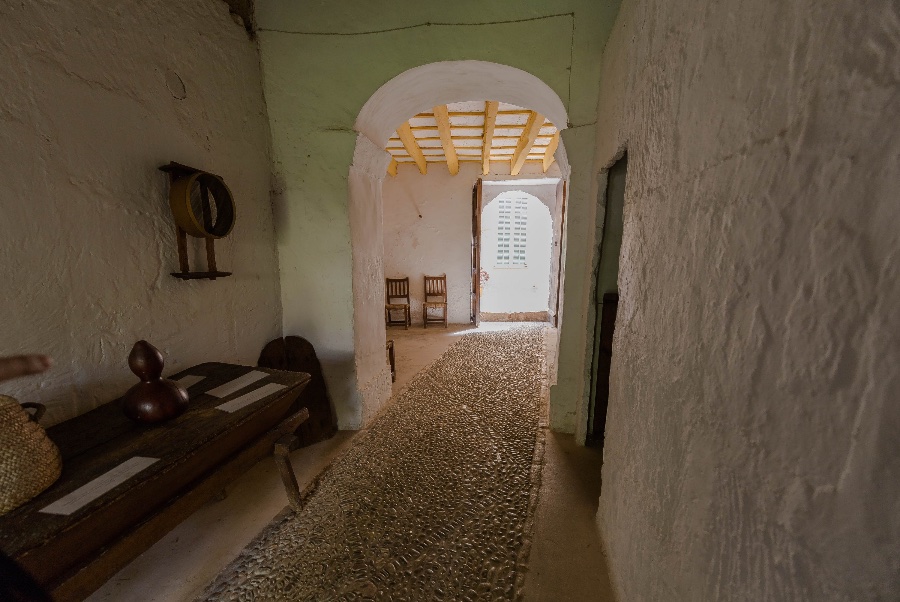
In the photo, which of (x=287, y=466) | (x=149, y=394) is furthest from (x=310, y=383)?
(x=149, y=394)

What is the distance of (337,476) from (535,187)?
8.88m

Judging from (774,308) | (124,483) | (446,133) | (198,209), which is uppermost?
(446,133)

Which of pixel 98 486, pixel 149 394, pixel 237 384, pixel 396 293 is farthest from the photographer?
pixel 396 293

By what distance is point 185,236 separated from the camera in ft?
7.69

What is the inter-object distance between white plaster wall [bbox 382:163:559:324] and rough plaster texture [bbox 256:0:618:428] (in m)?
4.60

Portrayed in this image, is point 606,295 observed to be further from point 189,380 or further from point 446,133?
point 446,133

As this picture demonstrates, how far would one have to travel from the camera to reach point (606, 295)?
3.02m

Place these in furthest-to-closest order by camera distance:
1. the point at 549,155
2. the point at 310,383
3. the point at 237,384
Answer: the point at 549,155, the point at 310,383, the point at 237,384

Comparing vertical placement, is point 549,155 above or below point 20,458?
above

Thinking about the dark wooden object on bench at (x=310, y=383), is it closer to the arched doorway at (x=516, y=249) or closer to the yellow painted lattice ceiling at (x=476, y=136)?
the yellow painted lattice ceiling at (x=476, y=136)

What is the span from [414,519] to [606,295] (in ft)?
7.74

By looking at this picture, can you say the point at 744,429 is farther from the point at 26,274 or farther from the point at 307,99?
the point at 307,99

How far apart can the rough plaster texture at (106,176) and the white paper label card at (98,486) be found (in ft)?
2.39

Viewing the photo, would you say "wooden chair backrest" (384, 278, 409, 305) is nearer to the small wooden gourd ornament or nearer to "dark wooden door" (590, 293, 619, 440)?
"dark wooden door" (590, 293, 619, 440)
